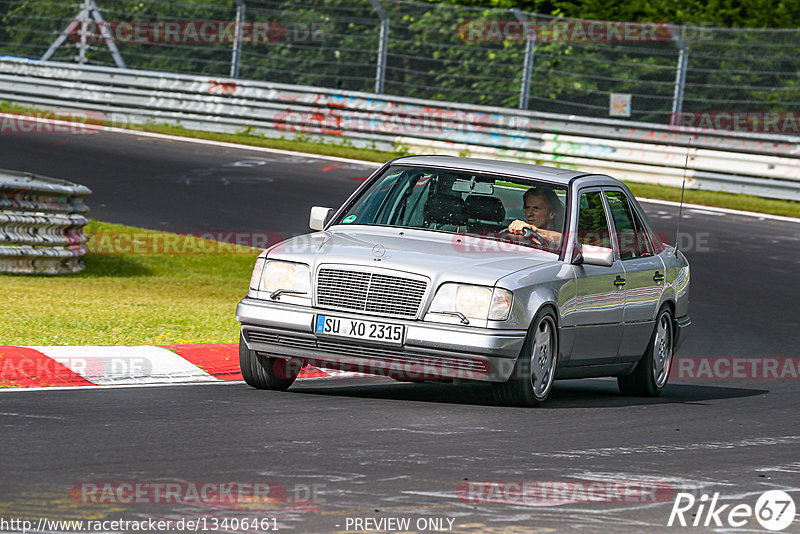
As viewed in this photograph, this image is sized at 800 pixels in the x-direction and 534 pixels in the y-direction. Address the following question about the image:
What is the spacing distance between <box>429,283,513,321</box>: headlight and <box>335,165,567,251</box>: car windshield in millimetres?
1074

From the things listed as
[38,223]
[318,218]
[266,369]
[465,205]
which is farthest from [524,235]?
[38,223]

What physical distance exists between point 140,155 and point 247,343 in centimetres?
1571

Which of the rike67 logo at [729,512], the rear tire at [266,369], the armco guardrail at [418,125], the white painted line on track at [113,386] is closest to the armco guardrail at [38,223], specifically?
the white painted line on track at [113,386]

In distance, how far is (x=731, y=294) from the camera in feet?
51.8

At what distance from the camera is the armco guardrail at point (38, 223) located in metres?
14.2

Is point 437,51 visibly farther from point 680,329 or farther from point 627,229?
point 627,229

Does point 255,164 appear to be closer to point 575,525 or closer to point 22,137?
point 22,137

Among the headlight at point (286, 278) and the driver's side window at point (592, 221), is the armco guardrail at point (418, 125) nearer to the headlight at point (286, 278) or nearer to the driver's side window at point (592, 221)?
the driver's side window at point (592, 221)

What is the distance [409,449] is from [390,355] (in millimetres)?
1470

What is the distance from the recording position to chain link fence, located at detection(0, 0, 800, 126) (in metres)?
24.0

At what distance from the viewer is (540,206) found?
980 cm

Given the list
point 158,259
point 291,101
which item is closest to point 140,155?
point 291,101

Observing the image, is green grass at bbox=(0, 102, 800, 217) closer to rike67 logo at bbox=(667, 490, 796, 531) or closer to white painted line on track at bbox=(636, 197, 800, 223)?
white painted line on track at bbox=(636, 197, 800, 223)

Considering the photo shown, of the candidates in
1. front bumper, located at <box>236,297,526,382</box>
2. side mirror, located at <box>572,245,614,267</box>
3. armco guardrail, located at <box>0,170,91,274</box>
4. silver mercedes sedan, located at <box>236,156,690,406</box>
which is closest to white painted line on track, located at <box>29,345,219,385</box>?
silver mercedes sedan, located at <box>236,156,690,406</box>
